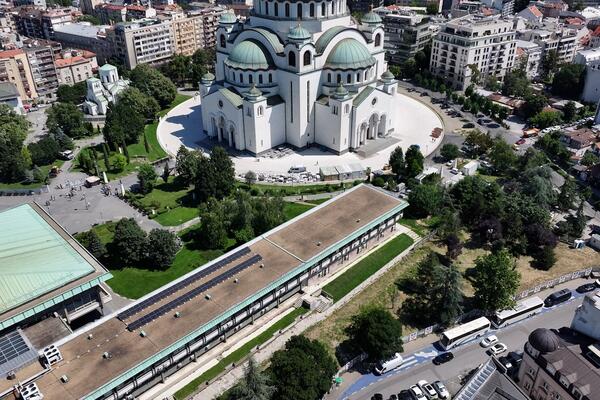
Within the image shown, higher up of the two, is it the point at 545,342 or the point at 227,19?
the point at 227,19

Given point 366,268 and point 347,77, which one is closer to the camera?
point 366,268

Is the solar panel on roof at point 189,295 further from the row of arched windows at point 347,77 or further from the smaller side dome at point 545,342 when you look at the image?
the row of arched windows at point 347,77

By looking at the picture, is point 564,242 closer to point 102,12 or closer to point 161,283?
point 161,283

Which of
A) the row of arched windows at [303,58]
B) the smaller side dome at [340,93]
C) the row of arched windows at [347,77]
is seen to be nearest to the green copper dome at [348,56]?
the row of arched windows at [347,77]

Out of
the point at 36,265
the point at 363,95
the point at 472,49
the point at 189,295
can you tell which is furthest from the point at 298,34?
the point at 36,265

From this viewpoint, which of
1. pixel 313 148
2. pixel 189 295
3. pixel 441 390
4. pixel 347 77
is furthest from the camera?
pixel 313 148

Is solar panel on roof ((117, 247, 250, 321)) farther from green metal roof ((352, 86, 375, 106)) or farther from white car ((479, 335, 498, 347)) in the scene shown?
green metal roof ((352, 86, 375, 106))

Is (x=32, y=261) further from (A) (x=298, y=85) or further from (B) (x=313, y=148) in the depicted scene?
(B) (x=313, y=148)

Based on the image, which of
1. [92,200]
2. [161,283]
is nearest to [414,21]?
[92,200]
